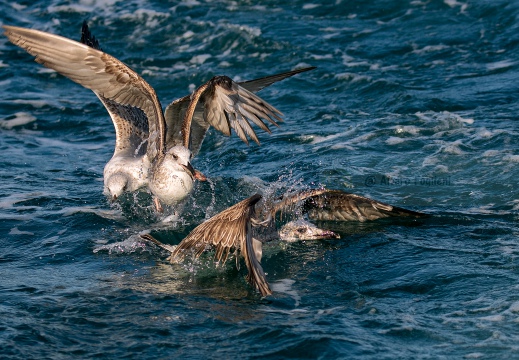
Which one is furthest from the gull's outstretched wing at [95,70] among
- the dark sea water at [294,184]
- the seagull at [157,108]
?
the dark sea water at [294,184]

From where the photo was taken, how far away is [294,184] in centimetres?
861

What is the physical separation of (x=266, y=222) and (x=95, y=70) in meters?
2.31

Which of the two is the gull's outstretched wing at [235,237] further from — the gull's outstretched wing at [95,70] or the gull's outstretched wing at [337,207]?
the gull's outstretched wing at [95,70]

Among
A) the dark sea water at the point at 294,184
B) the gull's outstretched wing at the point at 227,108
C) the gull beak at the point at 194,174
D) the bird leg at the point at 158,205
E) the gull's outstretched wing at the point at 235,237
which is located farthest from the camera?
the bird leg at the point at 158,205

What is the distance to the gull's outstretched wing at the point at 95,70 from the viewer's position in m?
7.48

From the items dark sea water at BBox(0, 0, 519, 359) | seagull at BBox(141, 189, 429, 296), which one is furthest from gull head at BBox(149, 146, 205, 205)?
seagull at BBox(141, 189, 429, 296)

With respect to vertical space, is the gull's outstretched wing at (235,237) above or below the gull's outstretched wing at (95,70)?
below

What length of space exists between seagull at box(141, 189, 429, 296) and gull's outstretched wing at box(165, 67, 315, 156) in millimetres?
835

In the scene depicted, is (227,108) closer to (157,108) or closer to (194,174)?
(157,108)

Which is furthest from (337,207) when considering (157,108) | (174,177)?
(157,108)

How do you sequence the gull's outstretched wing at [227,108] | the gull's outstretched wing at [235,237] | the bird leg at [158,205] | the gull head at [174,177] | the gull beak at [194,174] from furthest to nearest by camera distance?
the bird leg at [158,205], the gull's outstretched wing at [227,108], the gull head at [174,177], the gull beak at [194,174], the gull's outstretched wing at [235,237]

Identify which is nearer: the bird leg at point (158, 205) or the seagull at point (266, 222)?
the seagull at point (266, 222)

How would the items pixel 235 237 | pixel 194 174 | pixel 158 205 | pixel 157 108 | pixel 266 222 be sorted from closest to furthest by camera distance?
pixel 235 237 → pixel 266 222 → pixel 194 174 → pixel 157 108 → pixel 158 205

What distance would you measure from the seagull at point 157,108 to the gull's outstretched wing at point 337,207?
0.83 metres
